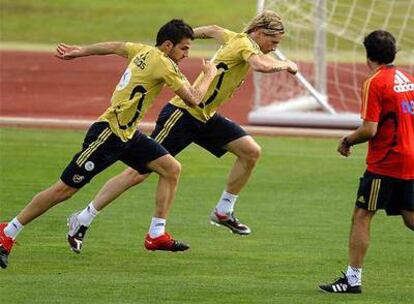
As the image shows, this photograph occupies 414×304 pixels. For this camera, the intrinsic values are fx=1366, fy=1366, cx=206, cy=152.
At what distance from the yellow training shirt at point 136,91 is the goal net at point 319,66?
968 cm

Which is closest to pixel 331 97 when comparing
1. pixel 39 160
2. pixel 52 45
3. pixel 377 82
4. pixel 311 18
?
pixel 311 18

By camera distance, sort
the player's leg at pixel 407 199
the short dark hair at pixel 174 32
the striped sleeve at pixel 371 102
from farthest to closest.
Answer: the short dark hair at pixel 174 32 → the player's leg at pixel 407 199 → the striped sleeve at pixel 371 102

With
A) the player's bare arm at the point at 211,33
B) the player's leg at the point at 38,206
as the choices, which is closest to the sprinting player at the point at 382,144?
the player's leg at the point at 38,206

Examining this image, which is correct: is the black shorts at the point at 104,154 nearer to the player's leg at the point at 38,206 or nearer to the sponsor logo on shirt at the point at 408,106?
the player's leg at the point at 38,206

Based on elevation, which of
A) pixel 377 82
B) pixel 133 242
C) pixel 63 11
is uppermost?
pixel 377 82

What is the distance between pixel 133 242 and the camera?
13188 mm

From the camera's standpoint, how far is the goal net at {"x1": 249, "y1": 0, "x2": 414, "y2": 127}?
23500 mm

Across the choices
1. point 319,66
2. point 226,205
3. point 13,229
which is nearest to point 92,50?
point 13,229

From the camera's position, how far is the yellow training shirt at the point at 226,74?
524 inches

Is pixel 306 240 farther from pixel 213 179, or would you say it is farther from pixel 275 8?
pixel 275 8

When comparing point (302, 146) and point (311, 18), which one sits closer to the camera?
point (302, 146)

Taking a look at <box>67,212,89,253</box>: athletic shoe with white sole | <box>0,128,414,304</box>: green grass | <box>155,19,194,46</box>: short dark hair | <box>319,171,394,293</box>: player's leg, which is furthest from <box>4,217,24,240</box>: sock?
<box>319,171,394,293</box>: player's leg

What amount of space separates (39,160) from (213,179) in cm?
263

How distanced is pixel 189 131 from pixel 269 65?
1.39 m
